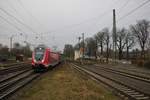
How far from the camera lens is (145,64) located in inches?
1590

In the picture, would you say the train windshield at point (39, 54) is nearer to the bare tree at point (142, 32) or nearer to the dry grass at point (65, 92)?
the dry grass at point (65, 92)

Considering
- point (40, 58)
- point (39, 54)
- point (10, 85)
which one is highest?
point (39, 54)

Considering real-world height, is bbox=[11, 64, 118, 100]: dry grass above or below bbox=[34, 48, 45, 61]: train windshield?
below

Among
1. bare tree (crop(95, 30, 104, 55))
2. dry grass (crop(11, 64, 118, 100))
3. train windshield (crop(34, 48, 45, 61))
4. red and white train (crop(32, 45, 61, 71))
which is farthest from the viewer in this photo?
bare tree (crop(95, 30, 104, 55))

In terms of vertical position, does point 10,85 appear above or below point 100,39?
below

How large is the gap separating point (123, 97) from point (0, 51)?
95738mm

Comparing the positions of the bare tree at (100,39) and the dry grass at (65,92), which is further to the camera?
the bare tree at (100,39)

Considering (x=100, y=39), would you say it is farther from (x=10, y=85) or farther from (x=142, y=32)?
(x=10, y=85)

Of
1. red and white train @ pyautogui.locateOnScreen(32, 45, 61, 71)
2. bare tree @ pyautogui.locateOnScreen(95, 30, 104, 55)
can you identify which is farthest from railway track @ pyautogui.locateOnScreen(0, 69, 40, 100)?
bare tree @ pyautogui.locateOnScreen(95, 30, 104, 55)

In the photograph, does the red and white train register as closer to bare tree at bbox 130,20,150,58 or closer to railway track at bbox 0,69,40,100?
railway track at bbox 0,69,40,100

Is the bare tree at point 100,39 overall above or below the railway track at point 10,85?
above

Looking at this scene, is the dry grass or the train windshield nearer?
the dry grass

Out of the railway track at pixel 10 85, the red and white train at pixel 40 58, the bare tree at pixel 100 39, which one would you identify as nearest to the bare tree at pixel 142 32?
the bare tree at pixel 100 39

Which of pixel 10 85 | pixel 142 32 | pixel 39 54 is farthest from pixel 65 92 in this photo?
pixel 142 32
